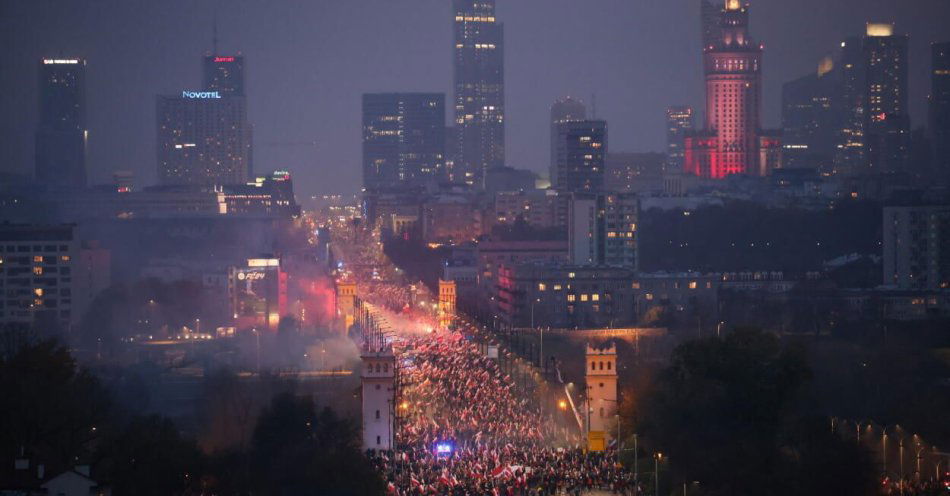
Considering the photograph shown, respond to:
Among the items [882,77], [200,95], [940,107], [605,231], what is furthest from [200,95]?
[605,231]

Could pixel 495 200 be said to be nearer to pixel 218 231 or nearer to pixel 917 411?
pixel 218 231

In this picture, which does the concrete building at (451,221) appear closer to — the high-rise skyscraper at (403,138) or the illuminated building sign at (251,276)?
the illuminated building sign at (251,276)

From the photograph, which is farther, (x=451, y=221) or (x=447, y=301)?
(x=451, y=221)

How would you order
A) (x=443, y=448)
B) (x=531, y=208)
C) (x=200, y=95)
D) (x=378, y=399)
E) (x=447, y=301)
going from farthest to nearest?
1. (x=200, y=95)
2. (x=531, y=208)
3. (x=447, y=301)
4. (x=378, y=399)
5. (x=443, y=448)

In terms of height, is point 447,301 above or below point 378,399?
above

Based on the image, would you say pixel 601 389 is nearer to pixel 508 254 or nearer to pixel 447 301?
pixel 447 301

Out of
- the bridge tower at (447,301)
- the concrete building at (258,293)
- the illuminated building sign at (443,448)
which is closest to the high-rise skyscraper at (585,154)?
the concrete building at (258,293)
